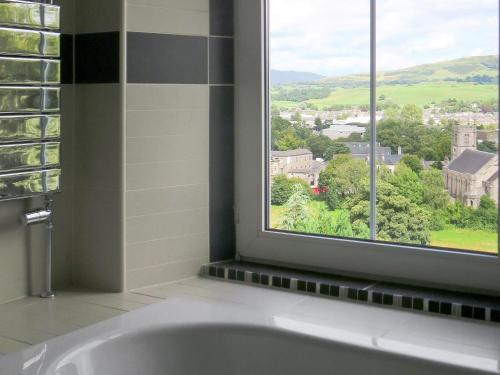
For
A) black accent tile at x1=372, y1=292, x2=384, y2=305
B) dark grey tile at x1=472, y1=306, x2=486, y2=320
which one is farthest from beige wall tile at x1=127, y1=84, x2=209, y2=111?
dark grey tile at x1=472, y1=306, x2=486, y2=320

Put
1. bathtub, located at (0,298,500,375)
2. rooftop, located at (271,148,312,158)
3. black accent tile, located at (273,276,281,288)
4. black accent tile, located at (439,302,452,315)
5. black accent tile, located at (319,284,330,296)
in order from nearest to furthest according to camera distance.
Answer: bathtub, located at (0,298,500,375)
black accent tile, located at (439,302,452,315)
black accent tile, located at (319,284,330,296)
black accent tile, located at (273,276,281,288)
rooftop, located at (271,148,312,158)

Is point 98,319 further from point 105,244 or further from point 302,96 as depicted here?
point 302,96

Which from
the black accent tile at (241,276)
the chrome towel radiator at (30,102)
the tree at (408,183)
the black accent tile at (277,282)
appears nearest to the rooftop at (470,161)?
the tree at (408,183)

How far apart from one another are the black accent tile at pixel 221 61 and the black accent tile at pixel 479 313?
3.63 feet

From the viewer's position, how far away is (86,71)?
8.28 feet

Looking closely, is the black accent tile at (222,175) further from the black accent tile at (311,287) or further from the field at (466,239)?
the field at (466,239)

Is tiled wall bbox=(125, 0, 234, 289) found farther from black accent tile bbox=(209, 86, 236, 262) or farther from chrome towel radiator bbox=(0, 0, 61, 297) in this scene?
chrome towel radiator bbox=(0, 0, 61, 297)

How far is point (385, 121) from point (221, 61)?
0.60m

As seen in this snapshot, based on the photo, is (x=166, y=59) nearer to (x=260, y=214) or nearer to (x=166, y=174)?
(x=166, y=174)

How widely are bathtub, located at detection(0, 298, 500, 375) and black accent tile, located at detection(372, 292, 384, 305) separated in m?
0.26

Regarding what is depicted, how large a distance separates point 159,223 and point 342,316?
685mm

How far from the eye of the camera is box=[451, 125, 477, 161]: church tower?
7.57 ft

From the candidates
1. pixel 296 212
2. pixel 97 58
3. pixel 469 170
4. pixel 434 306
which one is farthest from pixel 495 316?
pixel 97 58

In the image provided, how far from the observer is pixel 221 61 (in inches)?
107
